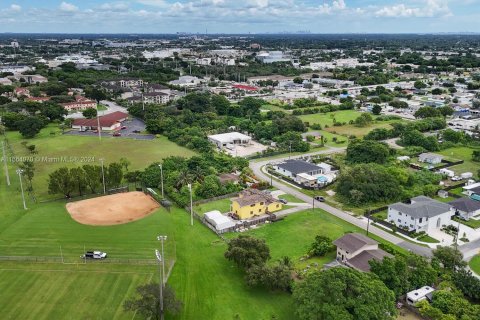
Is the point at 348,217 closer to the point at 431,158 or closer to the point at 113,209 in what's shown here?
the point at 431,158

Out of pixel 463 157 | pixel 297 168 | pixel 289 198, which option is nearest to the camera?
pixel 289 198

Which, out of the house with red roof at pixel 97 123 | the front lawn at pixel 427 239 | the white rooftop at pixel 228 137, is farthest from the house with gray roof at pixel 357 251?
the house with red roof at pixel 97 123

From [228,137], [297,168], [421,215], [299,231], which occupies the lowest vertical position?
[299,231]

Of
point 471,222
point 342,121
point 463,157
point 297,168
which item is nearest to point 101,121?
point 297,168

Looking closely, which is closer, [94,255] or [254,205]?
[94,255]

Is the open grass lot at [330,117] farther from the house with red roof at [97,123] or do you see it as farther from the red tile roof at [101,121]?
the red tile roof at [101,121]

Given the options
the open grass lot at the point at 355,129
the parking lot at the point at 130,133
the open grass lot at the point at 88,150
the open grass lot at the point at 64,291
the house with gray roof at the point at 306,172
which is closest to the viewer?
the open grass lot at the point at 64,291

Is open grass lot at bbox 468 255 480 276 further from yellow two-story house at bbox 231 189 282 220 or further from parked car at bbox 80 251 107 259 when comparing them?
parked car at bbox 80 251 107 259
